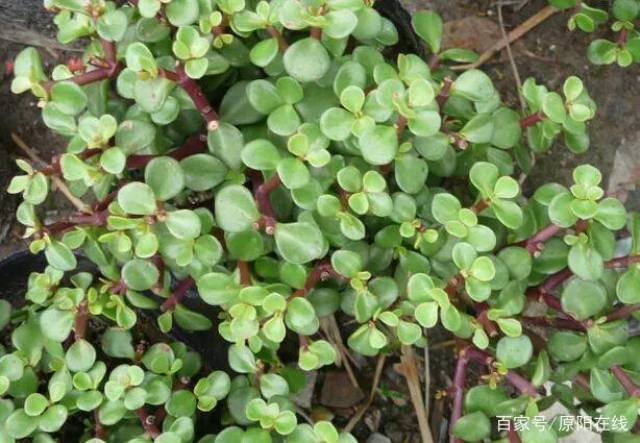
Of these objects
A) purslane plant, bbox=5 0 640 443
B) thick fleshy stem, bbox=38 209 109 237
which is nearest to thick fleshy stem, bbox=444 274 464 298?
purslane plant, bbox=5 0 640 443

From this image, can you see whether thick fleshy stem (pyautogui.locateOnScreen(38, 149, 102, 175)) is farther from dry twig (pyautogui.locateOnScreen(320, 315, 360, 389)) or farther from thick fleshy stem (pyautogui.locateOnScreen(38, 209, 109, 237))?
dry twig (pyautogui.locateOnScreen(320, 315, 360, 389))

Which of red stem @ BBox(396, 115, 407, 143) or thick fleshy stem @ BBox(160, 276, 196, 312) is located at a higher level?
red stem @ BBox(396, 115, 407, 143)

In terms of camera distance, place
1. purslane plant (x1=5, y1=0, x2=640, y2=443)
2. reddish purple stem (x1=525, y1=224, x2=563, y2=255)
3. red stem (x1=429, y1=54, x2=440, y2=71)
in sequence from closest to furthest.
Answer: purslane plant (x1=5, y1=0, x2=640, y2=443), reddish purple stem (x1=525, y1=224, x2=563, y2=255), red stem (x1=429, y1=54, x2=440, y2=71)

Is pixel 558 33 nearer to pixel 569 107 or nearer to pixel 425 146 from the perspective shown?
pixel 569 107

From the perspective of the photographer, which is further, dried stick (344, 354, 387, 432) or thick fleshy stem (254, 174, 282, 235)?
dried stick (344, 354, 387, 432)

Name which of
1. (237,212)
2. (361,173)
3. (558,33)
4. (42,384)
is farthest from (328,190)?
(558,33)

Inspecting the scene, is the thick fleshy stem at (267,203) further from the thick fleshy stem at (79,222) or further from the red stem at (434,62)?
the red stem at (434,62)

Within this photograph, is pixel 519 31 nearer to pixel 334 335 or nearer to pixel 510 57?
pixel 510 57
